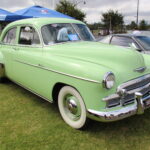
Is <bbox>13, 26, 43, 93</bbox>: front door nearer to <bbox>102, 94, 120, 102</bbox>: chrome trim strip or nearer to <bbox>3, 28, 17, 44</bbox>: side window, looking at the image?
<bbox>3, 28, 17, 44</bbox>: side window

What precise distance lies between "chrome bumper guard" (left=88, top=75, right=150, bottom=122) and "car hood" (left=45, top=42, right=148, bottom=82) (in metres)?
0.12

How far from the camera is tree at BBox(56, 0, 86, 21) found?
26094mm

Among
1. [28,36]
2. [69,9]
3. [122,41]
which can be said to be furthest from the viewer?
[69,9]

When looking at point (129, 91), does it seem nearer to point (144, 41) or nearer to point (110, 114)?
point (110, 114)

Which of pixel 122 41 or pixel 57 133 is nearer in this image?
pixel 57 133

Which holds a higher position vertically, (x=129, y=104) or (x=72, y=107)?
(x=129, y=104)

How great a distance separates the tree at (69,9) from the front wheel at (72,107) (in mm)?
24266

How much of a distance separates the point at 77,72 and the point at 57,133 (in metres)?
1.04

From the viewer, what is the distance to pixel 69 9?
26.1 m

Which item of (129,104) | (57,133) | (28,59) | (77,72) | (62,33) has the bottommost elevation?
(57,133)

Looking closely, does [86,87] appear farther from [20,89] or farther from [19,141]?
[20,89]

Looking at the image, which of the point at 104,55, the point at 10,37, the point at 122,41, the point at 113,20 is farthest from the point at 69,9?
the point at 104,55

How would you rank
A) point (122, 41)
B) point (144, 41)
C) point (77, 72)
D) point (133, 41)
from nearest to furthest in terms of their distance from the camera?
point (77, 72) < point (133, 41) < point (144, 41) < point (122, 41)

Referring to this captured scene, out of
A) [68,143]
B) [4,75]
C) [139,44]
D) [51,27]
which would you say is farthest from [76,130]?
[139,44]
